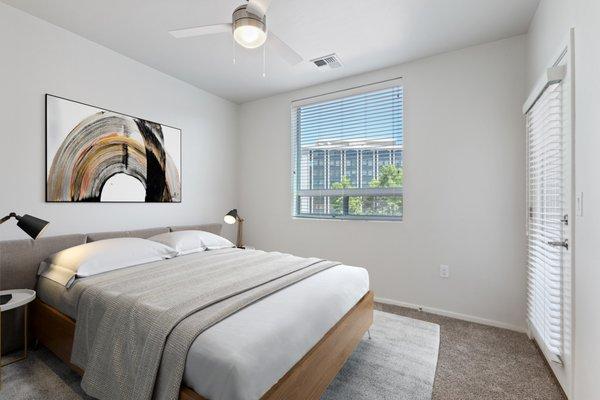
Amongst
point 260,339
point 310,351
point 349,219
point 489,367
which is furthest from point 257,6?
point 489,367

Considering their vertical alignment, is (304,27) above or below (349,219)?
above

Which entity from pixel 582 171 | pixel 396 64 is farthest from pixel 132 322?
pixel 396 64

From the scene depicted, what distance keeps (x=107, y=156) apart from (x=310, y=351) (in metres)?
2.59

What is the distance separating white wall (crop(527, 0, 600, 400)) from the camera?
4.14 feet

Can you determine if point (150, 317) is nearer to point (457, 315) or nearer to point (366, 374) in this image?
point (366, 374)

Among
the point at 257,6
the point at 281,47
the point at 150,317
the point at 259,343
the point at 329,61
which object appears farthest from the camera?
the point at 329,61

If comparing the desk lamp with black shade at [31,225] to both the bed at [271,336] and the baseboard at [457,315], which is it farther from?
the baseboard at [457,315]

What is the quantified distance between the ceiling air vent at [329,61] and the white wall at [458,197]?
43cm

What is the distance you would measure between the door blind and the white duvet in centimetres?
127

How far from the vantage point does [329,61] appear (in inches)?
117

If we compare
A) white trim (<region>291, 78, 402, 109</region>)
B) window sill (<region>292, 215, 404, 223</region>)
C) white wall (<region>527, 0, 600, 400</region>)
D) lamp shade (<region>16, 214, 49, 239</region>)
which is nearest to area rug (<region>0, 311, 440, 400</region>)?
white wall (<region>527, 0, 600, 400</region>)

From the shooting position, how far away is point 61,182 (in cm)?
244

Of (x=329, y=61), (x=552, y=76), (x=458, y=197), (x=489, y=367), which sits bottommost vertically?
(x=489, y=367)

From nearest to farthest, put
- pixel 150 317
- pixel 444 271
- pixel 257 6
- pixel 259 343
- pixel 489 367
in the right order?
1. pixel 259 343
2. pixel 150 317
3. pixel 257 6
4. pixel 489 367
5. pixel 444 271
